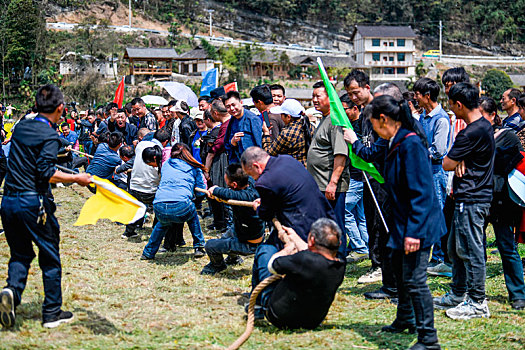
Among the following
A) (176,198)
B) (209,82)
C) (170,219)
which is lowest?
(170,219)

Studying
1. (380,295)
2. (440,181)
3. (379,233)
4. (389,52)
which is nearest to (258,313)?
(380,295)

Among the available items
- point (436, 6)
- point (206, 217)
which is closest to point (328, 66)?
point (436, 6)

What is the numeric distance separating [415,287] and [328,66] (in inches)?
2760

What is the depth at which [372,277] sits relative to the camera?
20.7 ft

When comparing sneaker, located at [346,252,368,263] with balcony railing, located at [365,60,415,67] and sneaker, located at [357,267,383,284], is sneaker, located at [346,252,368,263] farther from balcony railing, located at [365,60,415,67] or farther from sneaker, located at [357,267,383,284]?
balcony railing, located at [365,60,415,67]

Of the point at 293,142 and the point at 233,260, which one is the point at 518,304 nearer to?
the point at 293,142

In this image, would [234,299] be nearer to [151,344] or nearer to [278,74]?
[151,344]

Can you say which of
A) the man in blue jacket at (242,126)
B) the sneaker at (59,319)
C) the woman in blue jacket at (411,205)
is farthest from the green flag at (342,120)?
the sneaker at (59,319)

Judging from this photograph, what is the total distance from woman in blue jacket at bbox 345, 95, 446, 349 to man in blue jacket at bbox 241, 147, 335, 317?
78 cm

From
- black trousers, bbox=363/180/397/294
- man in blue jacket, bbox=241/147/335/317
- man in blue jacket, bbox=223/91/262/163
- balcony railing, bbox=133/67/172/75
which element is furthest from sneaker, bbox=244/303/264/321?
balcony railing, bbox=133/67/172/75

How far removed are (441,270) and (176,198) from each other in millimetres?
3467

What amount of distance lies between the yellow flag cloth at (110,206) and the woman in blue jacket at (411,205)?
2.33 m

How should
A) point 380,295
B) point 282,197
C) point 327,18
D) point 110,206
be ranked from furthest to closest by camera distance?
point 327,18 < point 380,295 < point 110,206 < point 282,197

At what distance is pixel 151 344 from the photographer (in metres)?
4.34
